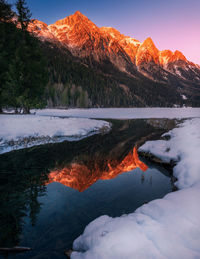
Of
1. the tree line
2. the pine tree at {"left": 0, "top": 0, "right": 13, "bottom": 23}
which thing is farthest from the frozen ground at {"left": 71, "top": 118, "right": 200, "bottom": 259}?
the pine tree at {"left": 0, "top": 0, "right": 13, "bottom": 23}

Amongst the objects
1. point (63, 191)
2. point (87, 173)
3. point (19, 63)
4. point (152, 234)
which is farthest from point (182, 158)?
point (19, 63)

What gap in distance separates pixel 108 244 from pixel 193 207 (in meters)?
2.90

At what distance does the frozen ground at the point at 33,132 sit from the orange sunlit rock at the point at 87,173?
736 cm

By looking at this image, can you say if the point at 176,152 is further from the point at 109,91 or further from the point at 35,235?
the point at 109,91

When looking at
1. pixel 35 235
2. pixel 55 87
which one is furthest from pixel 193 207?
pixel 55 87

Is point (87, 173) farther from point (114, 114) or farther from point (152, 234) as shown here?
point (114, 114)

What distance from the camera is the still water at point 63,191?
611cm

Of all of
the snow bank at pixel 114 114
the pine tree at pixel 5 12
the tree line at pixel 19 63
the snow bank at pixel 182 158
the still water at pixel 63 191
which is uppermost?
the pine tree at pixel 5 12

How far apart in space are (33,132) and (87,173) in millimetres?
10625

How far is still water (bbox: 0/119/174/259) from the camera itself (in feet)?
20.1

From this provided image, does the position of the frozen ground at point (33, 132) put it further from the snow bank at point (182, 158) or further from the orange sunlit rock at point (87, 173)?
the snow bank at point (182, 158)

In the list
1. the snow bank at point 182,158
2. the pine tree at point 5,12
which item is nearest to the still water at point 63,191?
the snow bank at point 182,158

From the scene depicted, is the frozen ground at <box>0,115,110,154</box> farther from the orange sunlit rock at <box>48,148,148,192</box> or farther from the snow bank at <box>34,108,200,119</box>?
the snow bank at <box>34,108,200,119</box>

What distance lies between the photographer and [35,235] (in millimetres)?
6047
